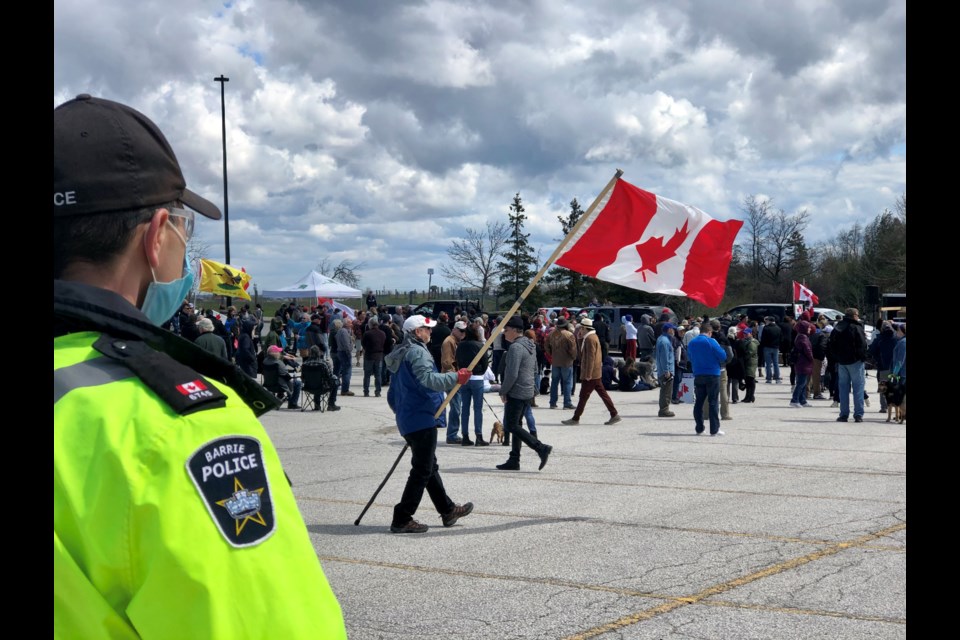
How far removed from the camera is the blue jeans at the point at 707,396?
16.0 meters

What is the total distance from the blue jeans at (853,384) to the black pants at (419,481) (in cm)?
1218

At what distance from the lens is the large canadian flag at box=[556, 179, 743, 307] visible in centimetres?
1005

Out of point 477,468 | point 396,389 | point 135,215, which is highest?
point 135,215

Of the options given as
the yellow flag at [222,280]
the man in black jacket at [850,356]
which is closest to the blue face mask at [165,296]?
A: the man in black jacket at [850,356]

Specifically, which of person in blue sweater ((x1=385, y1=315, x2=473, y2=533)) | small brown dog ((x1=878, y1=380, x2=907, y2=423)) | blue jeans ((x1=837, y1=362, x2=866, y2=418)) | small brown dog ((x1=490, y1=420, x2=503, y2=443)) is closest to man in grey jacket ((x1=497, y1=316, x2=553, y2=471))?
small brown dog ((x1=490, y1=420, x2=503, y2=443))

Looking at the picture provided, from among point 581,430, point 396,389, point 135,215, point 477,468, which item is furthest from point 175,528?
point 581,430

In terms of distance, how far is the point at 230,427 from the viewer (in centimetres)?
137

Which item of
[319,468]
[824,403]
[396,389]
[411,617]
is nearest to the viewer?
[411,617]

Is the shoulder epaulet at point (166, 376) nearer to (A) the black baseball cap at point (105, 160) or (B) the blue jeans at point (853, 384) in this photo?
(A) the black baseball cap at point (105, 160)

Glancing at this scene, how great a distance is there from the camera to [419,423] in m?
8.56

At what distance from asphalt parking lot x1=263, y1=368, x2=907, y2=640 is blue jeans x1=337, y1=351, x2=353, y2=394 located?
25.7ft
